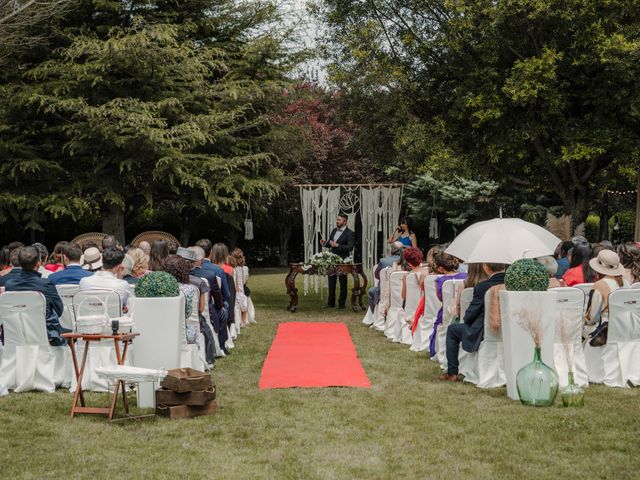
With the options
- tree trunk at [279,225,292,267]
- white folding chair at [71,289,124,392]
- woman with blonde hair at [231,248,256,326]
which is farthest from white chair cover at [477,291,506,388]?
tree trunk at [279,225,292,267]

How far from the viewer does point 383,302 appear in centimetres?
1367

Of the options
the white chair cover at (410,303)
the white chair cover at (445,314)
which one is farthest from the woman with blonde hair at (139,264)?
the white chair cover at (410,303)

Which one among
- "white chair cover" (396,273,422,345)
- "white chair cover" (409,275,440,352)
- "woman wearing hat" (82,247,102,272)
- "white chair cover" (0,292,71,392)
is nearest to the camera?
"white chair cover" (0,292,71,392)

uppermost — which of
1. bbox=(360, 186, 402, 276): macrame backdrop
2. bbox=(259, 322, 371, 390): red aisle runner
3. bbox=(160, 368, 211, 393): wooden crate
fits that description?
bbox=(360, 186, 402, 276): macrame backdrop

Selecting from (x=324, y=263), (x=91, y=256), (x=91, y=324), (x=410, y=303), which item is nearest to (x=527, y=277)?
(x=91, y=324)

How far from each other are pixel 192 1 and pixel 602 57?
11.3 meters

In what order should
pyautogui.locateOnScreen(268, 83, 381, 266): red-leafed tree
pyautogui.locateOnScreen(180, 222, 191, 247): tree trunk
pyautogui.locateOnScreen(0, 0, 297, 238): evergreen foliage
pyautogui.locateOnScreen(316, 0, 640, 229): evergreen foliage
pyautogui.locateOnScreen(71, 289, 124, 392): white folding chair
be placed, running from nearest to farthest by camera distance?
pyautogui.locateOnScreen(71, 289, 124, 392): white folding chair < pyautogui.locateOnScreen(316, 0, 640, 229): evergreen foliage < pyautogui.locateOnScreen(0, 0, 297, 238): evergreen foliage < pyautogui.locateOnScreen(180, 222, 191, 247): tree trunk < pyautogui.locateOnScreen(268, 83, 381, 266): red-leafed tree

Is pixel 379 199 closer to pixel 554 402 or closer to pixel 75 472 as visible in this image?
pixel 554 402

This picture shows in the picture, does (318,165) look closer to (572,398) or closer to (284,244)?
(284,244)

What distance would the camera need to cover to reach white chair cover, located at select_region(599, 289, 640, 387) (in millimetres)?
8367

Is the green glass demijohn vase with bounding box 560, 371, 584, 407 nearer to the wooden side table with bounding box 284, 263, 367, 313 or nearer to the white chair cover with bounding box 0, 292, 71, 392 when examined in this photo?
the white chair cover with bounding box 0, 292, 71, 392

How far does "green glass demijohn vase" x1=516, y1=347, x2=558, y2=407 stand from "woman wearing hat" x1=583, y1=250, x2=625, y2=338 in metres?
1.54

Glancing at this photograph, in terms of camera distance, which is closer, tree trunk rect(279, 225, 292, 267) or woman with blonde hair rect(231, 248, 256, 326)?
woman with blonde hair rect(231, 248, 256, 326)

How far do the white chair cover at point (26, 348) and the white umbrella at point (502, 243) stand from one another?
4366mm
